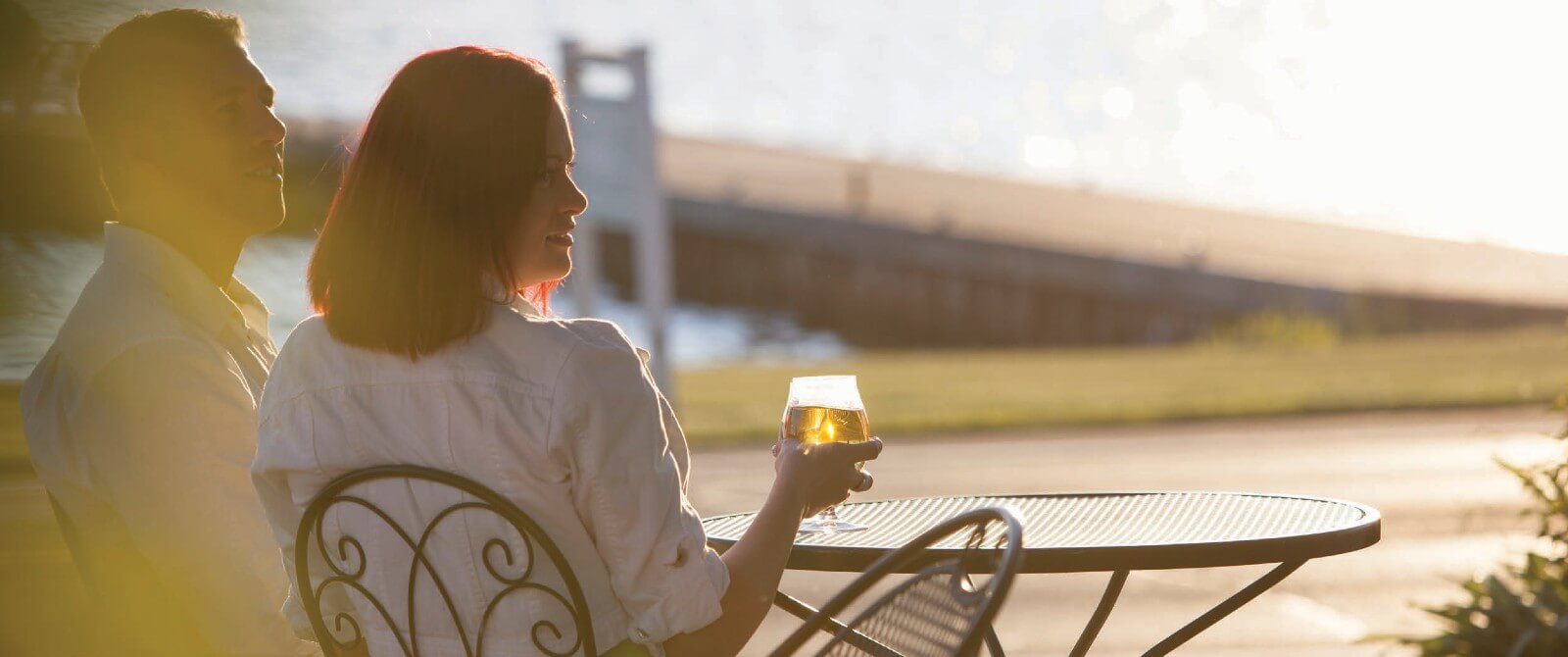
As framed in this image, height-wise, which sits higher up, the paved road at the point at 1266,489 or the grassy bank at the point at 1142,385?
the paved road at the point at 1266,489

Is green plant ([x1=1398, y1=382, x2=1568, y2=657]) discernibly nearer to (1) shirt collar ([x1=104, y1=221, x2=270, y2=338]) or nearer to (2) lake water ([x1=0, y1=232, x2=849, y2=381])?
(2) lake water ([x1=0, y1=232, x2=849, y2=381])

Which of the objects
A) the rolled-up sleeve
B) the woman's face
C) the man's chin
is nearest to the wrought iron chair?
the rolled-up sleeve

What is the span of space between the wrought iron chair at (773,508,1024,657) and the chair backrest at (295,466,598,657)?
30cm

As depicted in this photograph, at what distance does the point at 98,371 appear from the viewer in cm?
228

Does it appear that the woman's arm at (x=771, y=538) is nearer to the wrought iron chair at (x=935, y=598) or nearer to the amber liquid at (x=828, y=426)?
the wrought iron chair at (x=935, y=598)

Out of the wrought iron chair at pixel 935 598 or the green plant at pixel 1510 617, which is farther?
the green plant at pixel 1510 617

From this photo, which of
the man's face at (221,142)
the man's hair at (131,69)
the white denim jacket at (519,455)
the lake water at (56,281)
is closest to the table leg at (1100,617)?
the lake water at (56,281)

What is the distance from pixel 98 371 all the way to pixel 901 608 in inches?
47.6

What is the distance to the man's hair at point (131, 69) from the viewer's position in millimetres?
2412

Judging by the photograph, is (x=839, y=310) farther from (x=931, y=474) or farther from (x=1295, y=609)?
(x=1295, y=609)

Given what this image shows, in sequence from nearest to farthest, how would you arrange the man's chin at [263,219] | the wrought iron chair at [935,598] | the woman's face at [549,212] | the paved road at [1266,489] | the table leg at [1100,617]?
the wrought iron chair at [935,598], the woman's face at [549,212], the man's chin at [263,219], the table leg at [1100,617], the paved road at [1266,489]

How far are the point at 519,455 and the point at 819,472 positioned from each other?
1.39 ft

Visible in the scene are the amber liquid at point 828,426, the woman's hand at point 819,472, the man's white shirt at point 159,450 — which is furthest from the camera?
the amber liquid at point 828,426

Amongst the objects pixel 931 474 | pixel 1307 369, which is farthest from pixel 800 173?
pixel 931 474
